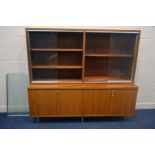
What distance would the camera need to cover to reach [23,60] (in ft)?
10.1

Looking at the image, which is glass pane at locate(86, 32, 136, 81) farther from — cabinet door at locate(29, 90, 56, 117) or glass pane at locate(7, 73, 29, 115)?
glass pane at locate(7, 73, 29, 115)

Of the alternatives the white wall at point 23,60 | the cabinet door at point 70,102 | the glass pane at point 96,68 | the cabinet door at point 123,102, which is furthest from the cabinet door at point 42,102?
the cabinet door at point 123,102

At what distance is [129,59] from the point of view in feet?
9.89

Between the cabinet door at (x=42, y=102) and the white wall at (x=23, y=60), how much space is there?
60 cm

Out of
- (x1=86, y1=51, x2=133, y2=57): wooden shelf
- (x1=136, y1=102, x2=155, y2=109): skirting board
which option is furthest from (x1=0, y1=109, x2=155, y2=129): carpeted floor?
(x1=86, y1=51, x2=133, y2=57): wooden shelf

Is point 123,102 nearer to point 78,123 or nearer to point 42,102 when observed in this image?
point 78,123

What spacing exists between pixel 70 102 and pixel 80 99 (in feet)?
0.58

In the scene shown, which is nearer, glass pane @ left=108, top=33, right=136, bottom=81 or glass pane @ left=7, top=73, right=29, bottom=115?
glass pane @ left=108, top=33, right=136, bottom=81

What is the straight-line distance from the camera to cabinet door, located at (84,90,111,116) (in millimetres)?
2859

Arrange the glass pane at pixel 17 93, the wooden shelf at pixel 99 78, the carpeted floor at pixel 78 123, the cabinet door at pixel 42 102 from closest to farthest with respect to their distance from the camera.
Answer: the cabinet door at pixel 42 102
the carpeted floor at pixel 78 123
the wooden shelf at pixel 99 78
the glass pane at pixel 17 93

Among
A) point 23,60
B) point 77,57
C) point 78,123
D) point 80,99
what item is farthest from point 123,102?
point 23,60

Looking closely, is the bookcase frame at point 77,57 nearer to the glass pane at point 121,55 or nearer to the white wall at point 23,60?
the glass pane at point 121,55

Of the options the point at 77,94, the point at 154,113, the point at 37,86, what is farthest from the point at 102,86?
the point at 154,113

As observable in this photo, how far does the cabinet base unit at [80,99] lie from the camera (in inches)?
111
